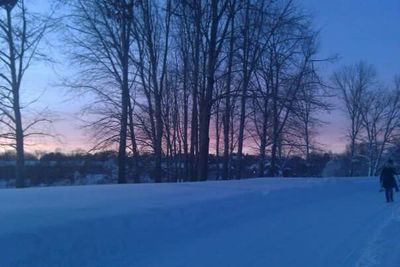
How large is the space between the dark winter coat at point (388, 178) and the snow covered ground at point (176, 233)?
8.21 meters

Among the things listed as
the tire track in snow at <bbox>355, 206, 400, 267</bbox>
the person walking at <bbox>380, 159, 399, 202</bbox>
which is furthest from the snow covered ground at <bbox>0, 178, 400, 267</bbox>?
the person walking at <bbox>380, 159, 399, 202</bbox>

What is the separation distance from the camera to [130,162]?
137 ft

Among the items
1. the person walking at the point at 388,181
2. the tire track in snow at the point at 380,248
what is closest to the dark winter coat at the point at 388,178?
the person walking at the point at 388,181

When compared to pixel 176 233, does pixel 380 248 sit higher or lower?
lower

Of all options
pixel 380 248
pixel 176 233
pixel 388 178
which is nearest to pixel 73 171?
pixel 388 178

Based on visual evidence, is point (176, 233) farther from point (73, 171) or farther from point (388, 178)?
point (73, 171)

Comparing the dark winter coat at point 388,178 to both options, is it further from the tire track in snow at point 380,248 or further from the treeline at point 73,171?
the treeline at point 73,171

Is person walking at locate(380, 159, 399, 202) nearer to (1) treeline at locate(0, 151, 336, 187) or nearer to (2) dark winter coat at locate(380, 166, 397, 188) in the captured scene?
(2) dark winter coat at locate(380, 166, 397, 188)

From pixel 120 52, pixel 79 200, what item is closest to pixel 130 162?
pixel 120 52

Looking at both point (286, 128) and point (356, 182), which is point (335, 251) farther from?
point (286, 128)

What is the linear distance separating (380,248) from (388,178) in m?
13.6

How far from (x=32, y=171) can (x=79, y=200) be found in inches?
1349

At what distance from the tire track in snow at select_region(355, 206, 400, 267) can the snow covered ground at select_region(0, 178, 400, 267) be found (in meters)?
0.02

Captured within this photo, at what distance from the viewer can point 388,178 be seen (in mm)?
22922
